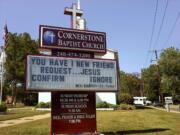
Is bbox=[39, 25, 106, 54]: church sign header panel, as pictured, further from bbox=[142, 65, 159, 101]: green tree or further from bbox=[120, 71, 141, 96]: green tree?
bbox=[142, 65, 159, 101]: green tree

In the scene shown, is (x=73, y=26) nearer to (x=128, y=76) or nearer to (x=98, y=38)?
(x=98, y=38)

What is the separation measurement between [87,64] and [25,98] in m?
63.1

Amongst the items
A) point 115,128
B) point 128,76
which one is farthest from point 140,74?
point 115,128

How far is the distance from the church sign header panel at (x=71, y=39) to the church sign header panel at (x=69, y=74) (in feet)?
2.81

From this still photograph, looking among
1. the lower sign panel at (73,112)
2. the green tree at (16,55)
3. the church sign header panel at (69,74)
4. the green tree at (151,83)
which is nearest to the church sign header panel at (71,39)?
the church sign header panel at (69,74)

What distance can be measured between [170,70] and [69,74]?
7281cm

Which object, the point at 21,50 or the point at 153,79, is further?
the point at 153,79

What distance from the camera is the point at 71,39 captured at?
1756cm

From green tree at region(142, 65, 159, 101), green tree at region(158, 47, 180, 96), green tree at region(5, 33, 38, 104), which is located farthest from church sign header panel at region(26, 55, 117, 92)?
green tree at region(142, 65, 159, 101)

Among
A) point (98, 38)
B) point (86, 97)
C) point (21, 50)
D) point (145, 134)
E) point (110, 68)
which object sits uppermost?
point (21, 50)

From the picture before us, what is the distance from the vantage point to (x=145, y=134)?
17312 millimetres

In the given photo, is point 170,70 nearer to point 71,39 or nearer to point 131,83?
point 131,83

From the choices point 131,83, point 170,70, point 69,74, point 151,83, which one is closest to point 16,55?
point 170,70

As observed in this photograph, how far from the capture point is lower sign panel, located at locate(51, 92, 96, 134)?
1612cm
